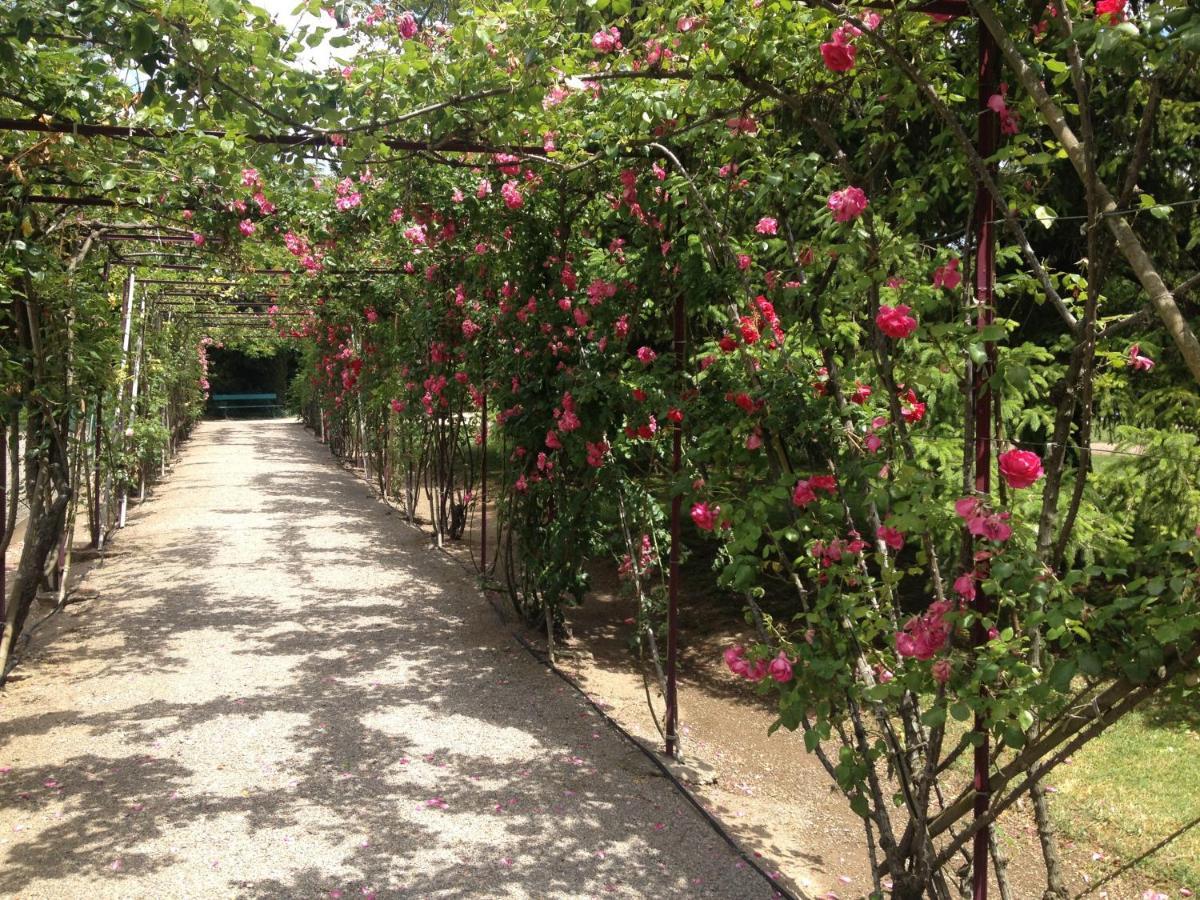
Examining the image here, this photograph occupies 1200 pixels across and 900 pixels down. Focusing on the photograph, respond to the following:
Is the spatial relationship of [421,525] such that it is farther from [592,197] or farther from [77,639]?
[592,197]

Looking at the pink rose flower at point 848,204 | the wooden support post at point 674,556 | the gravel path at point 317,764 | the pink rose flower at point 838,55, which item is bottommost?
the gravel path at point 317,764

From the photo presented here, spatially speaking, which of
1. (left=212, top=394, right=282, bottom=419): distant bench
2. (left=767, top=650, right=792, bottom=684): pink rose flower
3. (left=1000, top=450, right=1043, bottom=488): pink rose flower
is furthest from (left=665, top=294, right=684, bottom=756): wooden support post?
(left=212, top=394, right=282, bottom=419): distant bench

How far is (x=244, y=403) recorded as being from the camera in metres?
32.8

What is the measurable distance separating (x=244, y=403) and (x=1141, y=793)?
3258cm

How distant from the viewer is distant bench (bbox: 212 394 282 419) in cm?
3169

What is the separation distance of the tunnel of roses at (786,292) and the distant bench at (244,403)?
87.4ft

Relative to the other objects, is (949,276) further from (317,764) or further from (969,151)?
(317,764)

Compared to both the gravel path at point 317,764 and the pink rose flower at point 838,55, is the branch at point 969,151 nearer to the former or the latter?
the pink rose flower at point 838,55

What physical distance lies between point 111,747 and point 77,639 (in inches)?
70.6

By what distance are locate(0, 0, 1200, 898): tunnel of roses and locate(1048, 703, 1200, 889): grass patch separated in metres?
0.41

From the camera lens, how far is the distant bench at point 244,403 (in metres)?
31.7

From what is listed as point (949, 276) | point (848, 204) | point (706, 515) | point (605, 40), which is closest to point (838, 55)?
point (848, 204)

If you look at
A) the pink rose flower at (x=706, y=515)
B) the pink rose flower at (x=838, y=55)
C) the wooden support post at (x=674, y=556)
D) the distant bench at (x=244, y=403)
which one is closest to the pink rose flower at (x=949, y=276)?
the pink rose flower at (x=838, y=55)

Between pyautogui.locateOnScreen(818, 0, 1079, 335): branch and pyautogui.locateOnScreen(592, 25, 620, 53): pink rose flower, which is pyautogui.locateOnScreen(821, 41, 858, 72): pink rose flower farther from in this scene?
pyautogui.locateOnScreen(592, 25, 620, 53): pink rose flower
